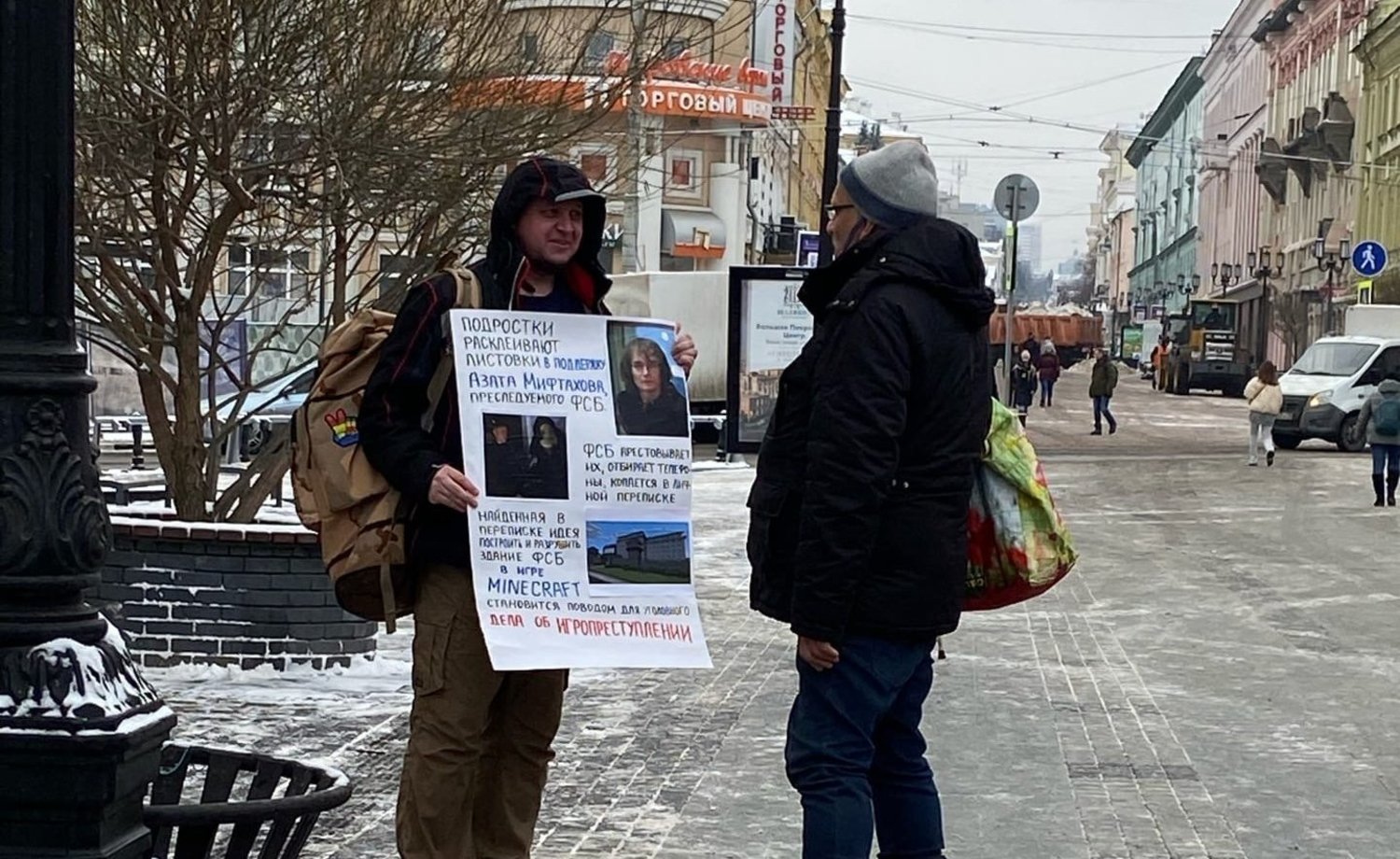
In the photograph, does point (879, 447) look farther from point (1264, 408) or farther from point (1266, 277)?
point (1266, 277)

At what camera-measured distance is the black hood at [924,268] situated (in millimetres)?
4391

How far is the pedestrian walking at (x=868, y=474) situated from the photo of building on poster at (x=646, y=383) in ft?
0.80

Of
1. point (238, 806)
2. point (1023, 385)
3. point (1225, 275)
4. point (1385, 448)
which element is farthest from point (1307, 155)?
point (238, 806)

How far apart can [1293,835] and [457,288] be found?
11.5ft

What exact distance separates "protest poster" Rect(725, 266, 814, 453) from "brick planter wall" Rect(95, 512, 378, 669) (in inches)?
261

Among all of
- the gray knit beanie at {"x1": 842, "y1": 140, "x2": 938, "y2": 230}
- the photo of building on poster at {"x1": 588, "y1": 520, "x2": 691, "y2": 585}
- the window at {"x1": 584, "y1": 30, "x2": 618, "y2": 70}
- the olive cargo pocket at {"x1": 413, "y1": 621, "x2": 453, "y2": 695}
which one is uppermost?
the window at {"x1": 584, "y1": 30, "x2": 618, "y2": 70}

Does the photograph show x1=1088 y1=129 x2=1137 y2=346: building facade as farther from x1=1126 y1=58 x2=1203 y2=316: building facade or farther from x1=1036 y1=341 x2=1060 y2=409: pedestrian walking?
x1=1036 y1=341 x2=1060 y2=409: pedestrian walking

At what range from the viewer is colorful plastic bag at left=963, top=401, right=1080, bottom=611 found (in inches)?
184

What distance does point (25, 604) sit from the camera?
323 cm

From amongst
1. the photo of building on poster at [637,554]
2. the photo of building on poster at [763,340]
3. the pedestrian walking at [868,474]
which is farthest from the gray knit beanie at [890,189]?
the photo of building on poster at [763,340]

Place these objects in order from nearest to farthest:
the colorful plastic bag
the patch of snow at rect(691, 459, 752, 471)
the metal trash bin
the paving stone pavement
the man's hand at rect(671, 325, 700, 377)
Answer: the metal trash bin, the man's hand at rect(671, 325, 700, 377), the colorful plastic bag, the paving stone pavement, the patch of snow at rect(691, 459, 752, 471)

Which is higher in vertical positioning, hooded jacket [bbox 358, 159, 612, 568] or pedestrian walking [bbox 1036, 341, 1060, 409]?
hooded jacket [bbox 358, 159, 612, 568]

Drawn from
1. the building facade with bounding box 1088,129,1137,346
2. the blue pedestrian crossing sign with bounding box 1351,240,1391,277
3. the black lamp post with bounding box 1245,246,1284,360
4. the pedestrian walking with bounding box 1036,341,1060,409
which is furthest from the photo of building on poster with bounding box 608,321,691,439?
the building facade with bounding box 1088,129,1137,346

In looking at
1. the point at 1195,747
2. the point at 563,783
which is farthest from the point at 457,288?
the point at 1195,747
